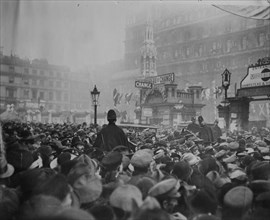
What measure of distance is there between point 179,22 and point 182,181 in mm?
43136

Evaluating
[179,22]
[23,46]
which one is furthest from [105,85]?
[179,22]

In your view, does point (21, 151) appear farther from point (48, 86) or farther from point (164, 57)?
point (164, 57)

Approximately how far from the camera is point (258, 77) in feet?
41.3

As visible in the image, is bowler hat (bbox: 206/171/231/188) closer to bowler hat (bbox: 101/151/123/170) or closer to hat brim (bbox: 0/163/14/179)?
bowler hat (bbox: 101/151/123/170)

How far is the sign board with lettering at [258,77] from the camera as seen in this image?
12.3 m

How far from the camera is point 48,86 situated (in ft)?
93.0

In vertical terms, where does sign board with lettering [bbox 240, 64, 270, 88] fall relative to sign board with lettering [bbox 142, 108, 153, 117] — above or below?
above

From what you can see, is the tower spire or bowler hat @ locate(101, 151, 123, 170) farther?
the tower spire

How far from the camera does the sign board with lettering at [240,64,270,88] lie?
12258 millimetres

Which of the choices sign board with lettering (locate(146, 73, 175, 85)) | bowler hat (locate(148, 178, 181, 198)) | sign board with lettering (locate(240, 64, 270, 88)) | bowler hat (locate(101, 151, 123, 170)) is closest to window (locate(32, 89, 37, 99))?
sign board with lettering (locate(146, 73, 175, 85))

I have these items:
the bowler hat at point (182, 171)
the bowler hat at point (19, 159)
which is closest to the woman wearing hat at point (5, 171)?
the bowler hat at point (19, 159)

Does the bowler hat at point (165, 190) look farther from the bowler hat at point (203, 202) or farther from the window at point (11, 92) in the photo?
the window at point (11, 92)

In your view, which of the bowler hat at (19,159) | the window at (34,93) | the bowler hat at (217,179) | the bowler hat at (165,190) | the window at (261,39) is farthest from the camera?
the window at (261,39)

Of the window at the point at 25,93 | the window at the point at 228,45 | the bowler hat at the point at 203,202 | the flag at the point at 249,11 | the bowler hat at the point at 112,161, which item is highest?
the window at the point at 228,45
